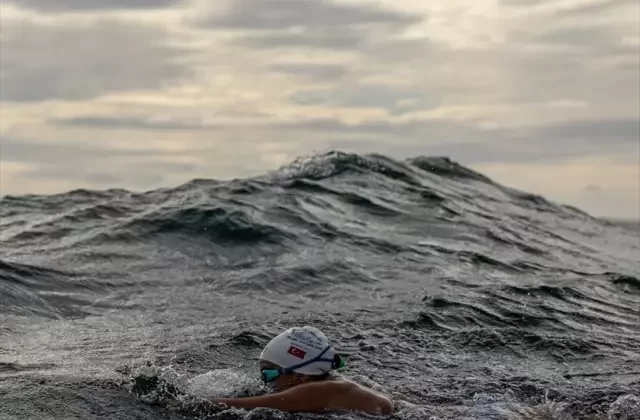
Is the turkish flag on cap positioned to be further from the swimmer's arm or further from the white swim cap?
the swimmer's arm

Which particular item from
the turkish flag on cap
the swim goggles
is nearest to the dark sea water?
the swim goggles

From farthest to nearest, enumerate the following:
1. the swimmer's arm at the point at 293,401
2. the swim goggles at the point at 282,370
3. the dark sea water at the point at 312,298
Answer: the dark sea water at the point at 312,298 < the swim goggles at the point at 282,370 < the swimmer's arm at the point at 293,401

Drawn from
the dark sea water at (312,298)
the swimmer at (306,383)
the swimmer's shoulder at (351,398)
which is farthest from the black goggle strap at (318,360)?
the dark sea water at (312,298)

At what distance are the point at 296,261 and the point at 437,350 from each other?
20.3 feet

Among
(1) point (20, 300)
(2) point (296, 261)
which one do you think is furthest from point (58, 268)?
(2) point (296, 261)

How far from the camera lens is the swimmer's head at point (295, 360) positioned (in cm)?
885

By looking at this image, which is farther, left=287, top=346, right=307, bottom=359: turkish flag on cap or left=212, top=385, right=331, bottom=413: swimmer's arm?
left=287, top=346, right=307, bottom=359: turkish flag on cap

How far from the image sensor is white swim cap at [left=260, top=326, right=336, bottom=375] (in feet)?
29.1

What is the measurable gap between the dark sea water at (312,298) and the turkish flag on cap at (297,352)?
0.62 m

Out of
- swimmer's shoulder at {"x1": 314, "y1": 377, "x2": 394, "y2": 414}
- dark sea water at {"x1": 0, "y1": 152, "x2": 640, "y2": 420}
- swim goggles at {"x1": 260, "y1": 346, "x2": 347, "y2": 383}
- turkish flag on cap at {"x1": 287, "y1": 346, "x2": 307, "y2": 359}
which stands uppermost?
turkish flag on cap at {"x1": 287, "y1": 346, "x2": 307, "y2": 359}

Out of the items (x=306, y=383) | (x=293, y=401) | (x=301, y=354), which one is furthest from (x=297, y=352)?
(x=293, y=401)

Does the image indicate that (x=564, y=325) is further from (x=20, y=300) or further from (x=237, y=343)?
(x=20, y=300)

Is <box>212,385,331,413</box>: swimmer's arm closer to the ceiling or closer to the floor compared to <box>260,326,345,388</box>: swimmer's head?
closer to the floor

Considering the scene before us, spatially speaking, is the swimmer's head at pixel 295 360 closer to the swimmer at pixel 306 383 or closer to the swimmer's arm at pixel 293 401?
the swimmer at pixel 306 383
